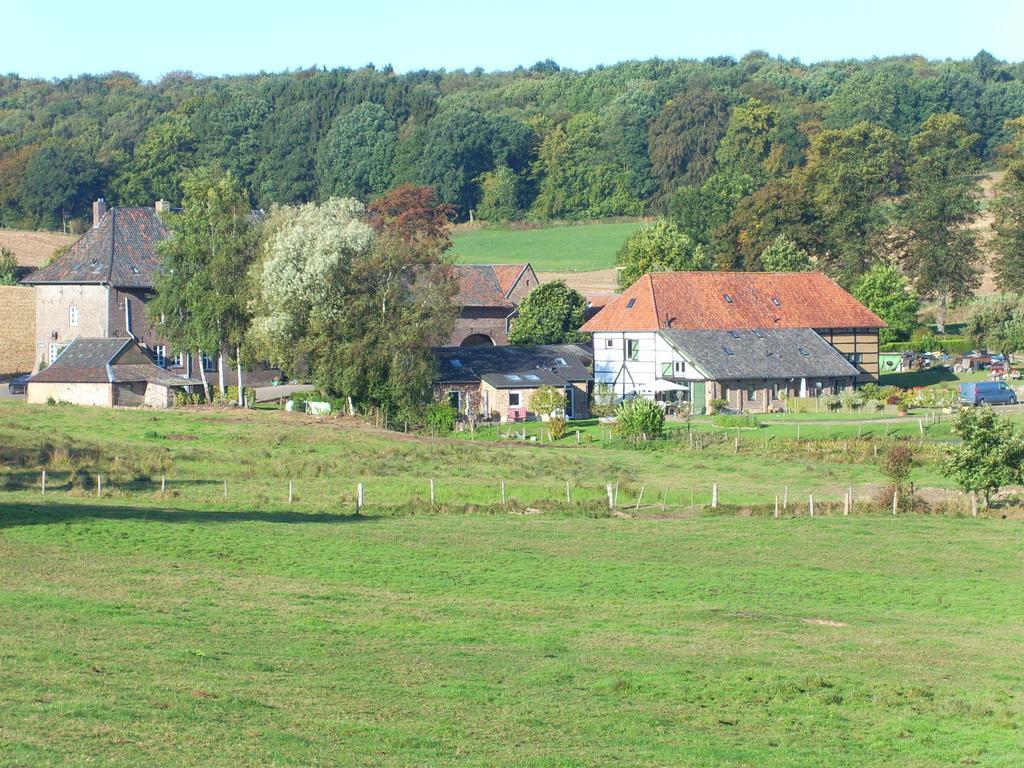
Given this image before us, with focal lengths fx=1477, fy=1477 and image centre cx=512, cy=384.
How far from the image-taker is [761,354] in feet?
255

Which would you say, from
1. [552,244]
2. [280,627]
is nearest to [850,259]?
[552,244]

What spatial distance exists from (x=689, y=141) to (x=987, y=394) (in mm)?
88043

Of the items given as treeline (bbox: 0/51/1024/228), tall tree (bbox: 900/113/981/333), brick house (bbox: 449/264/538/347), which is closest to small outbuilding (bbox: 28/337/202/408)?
brick house (bbox: 449/264/538/347)

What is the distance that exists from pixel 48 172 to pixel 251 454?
11145 cm

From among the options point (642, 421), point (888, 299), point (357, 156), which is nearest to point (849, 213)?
point (888, 299)

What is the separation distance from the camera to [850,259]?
105 meters

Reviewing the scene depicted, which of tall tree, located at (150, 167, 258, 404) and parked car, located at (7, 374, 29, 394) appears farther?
parked car, located at (7, 374, 29, 394)

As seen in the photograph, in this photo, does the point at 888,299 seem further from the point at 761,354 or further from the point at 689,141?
the point at 689,141

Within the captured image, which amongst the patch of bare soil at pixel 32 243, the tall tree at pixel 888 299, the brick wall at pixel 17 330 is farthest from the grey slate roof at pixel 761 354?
the patch of bare soil at pixel 32 243

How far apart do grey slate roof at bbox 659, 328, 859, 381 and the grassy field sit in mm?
27354

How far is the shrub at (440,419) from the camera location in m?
66.5

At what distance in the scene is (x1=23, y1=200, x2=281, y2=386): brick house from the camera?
8131 centimetres

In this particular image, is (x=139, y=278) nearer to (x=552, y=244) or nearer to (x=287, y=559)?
(x=287, y=559)

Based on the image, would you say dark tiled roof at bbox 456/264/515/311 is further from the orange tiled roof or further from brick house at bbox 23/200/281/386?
brick house at bbox 23/200/281/386
